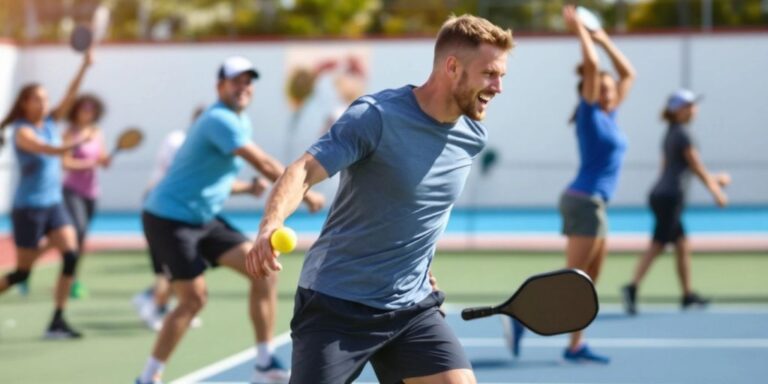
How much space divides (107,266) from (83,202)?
165 inches

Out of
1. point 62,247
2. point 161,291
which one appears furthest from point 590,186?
point 62,247

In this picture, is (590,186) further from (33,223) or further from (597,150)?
(33,223)

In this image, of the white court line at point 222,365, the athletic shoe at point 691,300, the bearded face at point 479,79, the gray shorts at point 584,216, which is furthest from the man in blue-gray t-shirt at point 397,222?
the athletic shoe at point 691,300

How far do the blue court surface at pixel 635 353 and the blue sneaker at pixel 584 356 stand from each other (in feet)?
0.21

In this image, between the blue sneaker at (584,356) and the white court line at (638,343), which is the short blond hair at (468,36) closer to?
the blue sneaker at (584,356)

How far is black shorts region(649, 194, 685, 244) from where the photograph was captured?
39.2 ft

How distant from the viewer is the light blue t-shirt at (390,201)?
4.79 metres

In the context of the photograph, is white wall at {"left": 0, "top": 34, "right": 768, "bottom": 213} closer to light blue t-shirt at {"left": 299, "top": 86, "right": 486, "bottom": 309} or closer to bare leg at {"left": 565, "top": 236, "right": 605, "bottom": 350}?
bare leg at {"left": 565, "top": 236, "right": 605, "bottom": 350}

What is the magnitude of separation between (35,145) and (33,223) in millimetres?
678

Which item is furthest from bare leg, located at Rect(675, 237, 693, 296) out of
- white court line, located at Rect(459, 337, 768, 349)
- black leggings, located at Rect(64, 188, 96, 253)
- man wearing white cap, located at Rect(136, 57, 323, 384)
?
black leggings, located at Rect(64, 188, 96, 253)

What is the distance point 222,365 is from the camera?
30.0 feet

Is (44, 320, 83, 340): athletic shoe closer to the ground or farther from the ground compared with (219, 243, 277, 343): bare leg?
closer to the ground

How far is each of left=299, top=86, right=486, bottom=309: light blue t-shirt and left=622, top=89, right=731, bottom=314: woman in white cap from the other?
22.7ft

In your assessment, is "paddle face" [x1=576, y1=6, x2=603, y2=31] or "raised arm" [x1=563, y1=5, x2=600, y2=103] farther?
"paddle face" [x1=576, y1=6, x2=603, y2=31]
